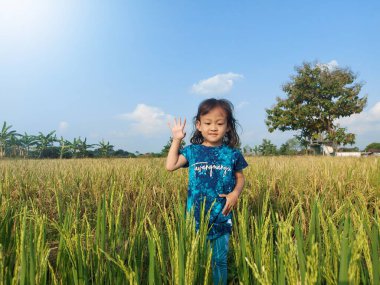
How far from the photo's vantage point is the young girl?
1977 millimetres

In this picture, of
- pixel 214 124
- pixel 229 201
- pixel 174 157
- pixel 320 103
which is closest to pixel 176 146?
pixel 174 157

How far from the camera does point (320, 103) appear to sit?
1019 inches

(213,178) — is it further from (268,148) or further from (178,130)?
(268,148)

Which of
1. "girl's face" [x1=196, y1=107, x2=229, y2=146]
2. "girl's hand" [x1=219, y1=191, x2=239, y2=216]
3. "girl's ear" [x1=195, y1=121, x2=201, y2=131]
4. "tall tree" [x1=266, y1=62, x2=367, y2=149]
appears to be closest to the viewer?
"girl's hand" [x1=219, y1=191, x2=239, y2=216]

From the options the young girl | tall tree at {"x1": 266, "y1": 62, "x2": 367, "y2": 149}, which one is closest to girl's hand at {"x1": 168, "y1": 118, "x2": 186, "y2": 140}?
the young girl

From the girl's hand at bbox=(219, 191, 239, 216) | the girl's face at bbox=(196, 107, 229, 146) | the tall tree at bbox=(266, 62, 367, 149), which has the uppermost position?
the tall tree at bbox=(266, 62, 367, 149)

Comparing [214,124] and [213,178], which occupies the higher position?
[214,124]

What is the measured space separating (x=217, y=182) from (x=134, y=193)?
6.25ft

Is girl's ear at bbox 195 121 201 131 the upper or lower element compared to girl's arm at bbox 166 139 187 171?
upper

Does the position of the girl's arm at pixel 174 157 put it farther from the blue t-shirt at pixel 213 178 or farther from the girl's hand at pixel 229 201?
the girl's hand at pixel 229 201

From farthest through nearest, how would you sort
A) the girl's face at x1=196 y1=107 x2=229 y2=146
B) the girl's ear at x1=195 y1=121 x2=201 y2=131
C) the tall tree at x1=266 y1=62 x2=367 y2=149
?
1. the tall tree at x1=266 y1=62 x2=367 y2=149
2. the girl's ear at x1=195 y1=121 x2=201 y2=131
3. the girl's face at x1=196 y1=107 x2=229 y2=146

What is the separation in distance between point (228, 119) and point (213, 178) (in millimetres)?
482

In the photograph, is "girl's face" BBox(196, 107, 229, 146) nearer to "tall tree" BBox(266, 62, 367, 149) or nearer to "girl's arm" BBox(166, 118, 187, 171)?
"girl's arm" BBox(166, 118, 187, 171)

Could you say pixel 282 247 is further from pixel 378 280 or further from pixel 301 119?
pixel 301 119
